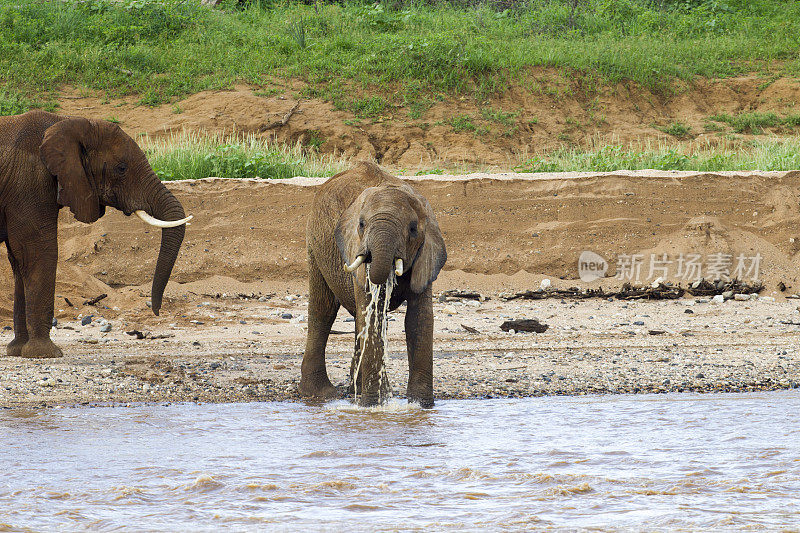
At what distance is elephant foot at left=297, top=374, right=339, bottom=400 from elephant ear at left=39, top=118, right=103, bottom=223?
111 inches

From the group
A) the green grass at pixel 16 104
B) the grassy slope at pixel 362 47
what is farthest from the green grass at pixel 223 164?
the green grass at pixel 16 104

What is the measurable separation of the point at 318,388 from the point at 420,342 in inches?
51.7

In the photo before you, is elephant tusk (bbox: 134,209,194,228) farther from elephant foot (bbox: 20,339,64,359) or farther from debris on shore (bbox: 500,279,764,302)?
debris on shore (bbox: 500,279,764,302)

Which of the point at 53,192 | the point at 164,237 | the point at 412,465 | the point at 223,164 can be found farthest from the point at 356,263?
the point at 223,164

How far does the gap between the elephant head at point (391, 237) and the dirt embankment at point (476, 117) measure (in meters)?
11.1

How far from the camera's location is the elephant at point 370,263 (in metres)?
6.38

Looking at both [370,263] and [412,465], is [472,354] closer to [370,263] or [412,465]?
[370,263]

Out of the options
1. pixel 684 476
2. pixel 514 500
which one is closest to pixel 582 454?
pixel 684 476

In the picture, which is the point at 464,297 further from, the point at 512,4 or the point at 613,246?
the point at 512,4

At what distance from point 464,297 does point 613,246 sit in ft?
8.26

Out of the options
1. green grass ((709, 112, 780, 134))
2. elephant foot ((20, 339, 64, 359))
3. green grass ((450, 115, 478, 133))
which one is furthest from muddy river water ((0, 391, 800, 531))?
green grass ((709, 112, 780, 134))

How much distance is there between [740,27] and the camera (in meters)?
24.6

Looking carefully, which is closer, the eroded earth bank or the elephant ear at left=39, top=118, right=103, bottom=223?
the eroded earth bank

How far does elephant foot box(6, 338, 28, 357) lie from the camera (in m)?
9.34
